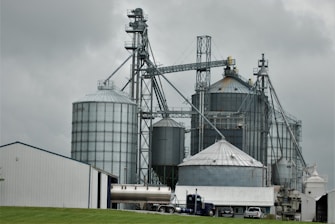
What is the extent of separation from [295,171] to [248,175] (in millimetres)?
25211

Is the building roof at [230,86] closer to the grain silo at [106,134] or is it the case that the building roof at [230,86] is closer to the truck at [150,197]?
the grain silo at [106,134]

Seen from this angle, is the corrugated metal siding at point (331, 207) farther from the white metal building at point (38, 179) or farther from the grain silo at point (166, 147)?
the grain silo at point (166, 147)

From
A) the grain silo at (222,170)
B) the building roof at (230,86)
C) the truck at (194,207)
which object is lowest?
the truck at (194,207)

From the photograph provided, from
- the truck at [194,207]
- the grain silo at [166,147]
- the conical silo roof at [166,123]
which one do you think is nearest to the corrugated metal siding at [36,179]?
the truck at [194,207]

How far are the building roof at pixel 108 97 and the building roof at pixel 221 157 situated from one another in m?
12.9

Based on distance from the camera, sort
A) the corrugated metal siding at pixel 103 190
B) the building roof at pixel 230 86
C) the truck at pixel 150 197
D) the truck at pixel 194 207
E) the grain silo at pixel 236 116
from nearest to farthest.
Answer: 1. the truck at pixel 194 207
2. the corrugated metal siding at pixel 103 190
3. the truck at pixel 150 197
4. the grain silo at pixel 236 116
5. the building roof at pixel 230 86

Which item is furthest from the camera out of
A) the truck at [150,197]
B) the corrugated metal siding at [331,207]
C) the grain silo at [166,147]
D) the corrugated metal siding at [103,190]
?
the grain silo at [166,147]

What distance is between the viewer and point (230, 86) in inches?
6102

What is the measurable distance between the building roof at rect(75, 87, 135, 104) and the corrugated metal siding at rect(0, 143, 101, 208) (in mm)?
30006

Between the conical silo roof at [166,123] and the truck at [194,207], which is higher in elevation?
the conical silo roof at [166,123]

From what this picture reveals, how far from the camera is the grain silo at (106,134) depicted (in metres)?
132

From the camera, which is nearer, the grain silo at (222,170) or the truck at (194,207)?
the truck at (194,207)

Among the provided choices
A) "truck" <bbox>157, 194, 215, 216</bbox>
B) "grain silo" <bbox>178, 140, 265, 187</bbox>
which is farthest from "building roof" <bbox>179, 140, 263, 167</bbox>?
"truck" <bbox>157, 194, 215, 216</bbox>

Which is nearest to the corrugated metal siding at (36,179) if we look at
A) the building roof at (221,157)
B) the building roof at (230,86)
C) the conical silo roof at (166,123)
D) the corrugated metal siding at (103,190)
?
the corrugated metal siding at (103,190)
